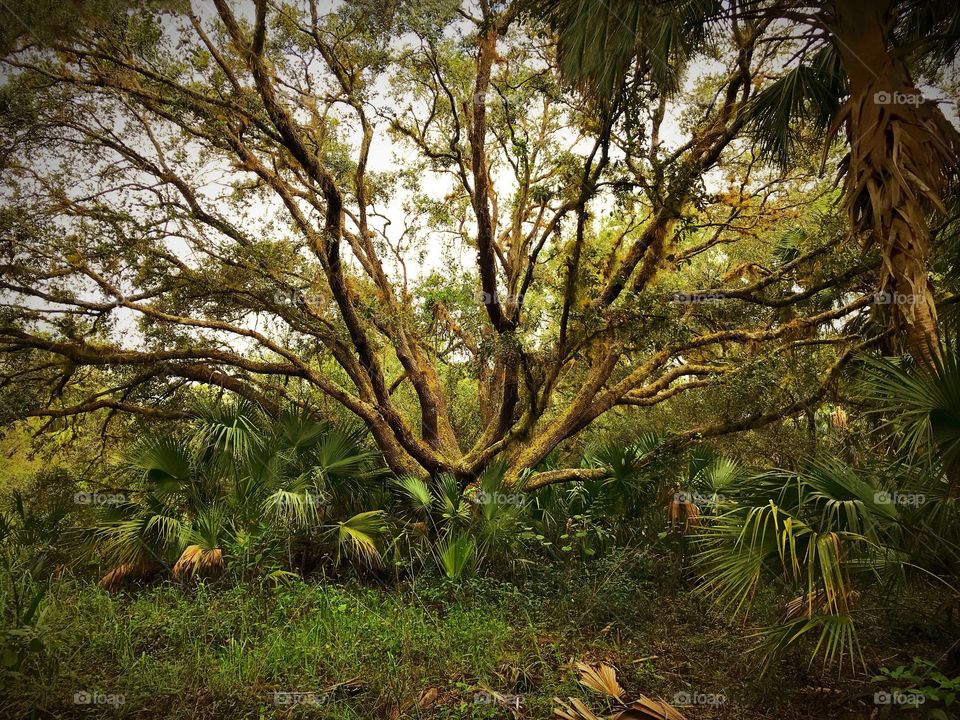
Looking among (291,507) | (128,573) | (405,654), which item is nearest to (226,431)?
(291,507)

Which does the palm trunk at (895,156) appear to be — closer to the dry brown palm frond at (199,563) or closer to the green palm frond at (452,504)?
the green palm frond at (452,504)

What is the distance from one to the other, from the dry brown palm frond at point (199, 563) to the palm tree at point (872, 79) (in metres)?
6.69

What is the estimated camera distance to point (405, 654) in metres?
5.70

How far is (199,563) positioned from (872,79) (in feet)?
27.9

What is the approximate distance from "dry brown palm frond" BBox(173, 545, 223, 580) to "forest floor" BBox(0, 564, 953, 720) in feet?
0.67

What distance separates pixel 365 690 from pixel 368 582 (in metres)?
2.79

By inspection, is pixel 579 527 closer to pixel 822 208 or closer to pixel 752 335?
pixel 752 335

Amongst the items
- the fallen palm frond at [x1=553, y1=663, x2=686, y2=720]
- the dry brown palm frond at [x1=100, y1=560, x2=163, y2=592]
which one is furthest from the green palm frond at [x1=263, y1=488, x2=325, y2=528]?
the fallen palm frond at [x1=553, y1=663, x2=686, y2=720]

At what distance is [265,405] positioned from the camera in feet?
32.3

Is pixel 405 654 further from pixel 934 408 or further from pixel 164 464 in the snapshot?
pixel 934 408

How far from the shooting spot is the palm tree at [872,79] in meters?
5.17

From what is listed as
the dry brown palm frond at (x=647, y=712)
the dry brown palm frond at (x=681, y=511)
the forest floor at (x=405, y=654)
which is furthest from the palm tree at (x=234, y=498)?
the dry brown palm frond at (x=647, y=712)

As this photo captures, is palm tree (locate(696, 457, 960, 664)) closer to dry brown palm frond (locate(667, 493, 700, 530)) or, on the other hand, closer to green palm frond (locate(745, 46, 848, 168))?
dry brown palm frond (locate(667, 493, 700, 530))

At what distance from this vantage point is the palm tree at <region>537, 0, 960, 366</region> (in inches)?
203
